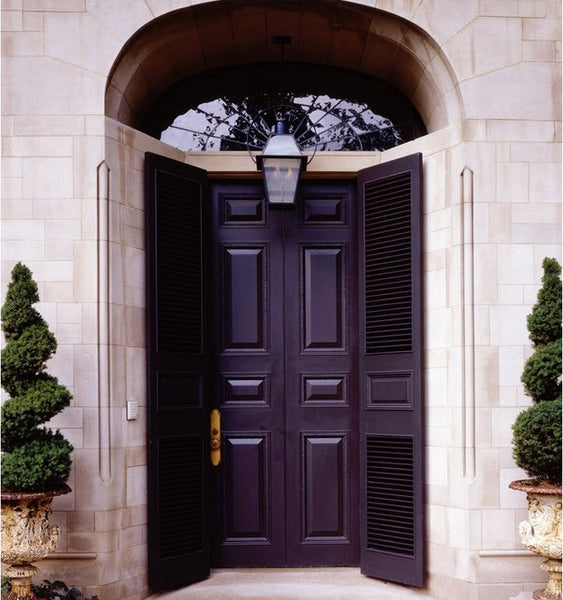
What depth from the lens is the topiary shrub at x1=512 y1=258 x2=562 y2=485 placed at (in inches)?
207

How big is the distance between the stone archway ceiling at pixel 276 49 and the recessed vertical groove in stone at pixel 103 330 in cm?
64

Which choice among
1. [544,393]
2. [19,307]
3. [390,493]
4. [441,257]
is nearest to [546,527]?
[544,393]

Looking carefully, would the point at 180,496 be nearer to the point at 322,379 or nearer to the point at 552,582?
the point at 322,379

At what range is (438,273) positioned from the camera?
641 centimetres

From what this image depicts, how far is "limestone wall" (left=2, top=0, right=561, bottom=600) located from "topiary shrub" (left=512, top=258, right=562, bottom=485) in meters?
0.62

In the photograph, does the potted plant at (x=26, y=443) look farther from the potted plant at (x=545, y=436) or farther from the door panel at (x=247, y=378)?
the potted plant at (x=545, y=436)

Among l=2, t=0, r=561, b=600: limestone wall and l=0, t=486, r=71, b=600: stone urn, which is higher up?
l=2, t=0, r=561, b=600: limestone wall

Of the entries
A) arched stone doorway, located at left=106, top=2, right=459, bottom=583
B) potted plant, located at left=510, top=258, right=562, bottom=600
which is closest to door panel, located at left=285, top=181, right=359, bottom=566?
arched stone doorway, located at left=106, top=2, right=459, bottom=583

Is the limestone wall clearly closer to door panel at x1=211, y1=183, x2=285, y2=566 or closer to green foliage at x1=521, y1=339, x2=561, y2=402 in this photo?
green foliage at x1=521, y1=339, x2=561, y2=402

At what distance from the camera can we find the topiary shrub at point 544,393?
5266 millimetres

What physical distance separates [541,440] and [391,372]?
5.05 feet

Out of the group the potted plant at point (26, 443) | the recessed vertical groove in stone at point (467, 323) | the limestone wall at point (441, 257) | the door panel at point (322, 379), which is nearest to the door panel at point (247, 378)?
the door panel at point (322, 379)

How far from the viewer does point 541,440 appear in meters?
5.29

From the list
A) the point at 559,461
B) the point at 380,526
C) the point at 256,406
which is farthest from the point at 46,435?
the point at 559,461
